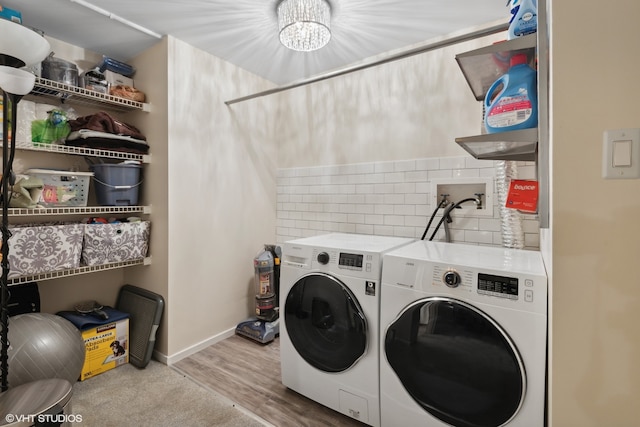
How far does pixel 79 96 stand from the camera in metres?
2.12

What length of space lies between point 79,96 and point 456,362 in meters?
2.84

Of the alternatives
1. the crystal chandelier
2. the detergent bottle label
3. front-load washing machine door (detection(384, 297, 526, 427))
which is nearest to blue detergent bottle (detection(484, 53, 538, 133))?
the detergent bottle label

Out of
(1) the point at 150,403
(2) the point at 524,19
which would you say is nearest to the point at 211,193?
(1) the point at 150,403

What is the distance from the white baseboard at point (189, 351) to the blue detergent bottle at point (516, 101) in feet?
8.31

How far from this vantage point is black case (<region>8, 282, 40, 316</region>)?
197cm

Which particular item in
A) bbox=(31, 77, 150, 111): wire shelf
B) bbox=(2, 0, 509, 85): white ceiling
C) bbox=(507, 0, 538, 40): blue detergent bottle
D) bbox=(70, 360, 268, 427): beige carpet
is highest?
bbox=(2, 0, 509, 85): white ceiling

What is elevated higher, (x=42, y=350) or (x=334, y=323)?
(x=334, y=323)

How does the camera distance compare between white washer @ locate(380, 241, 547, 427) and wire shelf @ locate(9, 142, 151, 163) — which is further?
Answer: wire shelf @ locate(9, 142, 151, 163)

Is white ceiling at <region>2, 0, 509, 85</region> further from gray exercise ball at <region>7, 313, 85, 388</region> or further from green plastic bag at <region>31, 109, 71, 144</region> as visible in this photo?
gray exercise ball at <region>7, 313, 85, 388</region>

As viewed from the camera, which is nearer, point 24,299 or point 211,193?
point 24,299

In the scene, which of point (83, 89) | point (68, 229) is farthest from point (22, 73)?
point (68, 229)

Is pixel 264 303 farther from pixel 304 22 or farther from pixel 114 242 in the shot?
pixel 304 22

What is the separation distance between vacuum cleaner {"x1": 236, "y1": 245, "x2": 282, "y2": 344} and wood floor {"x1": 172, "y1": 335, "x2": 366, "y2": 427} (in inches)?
3.5
